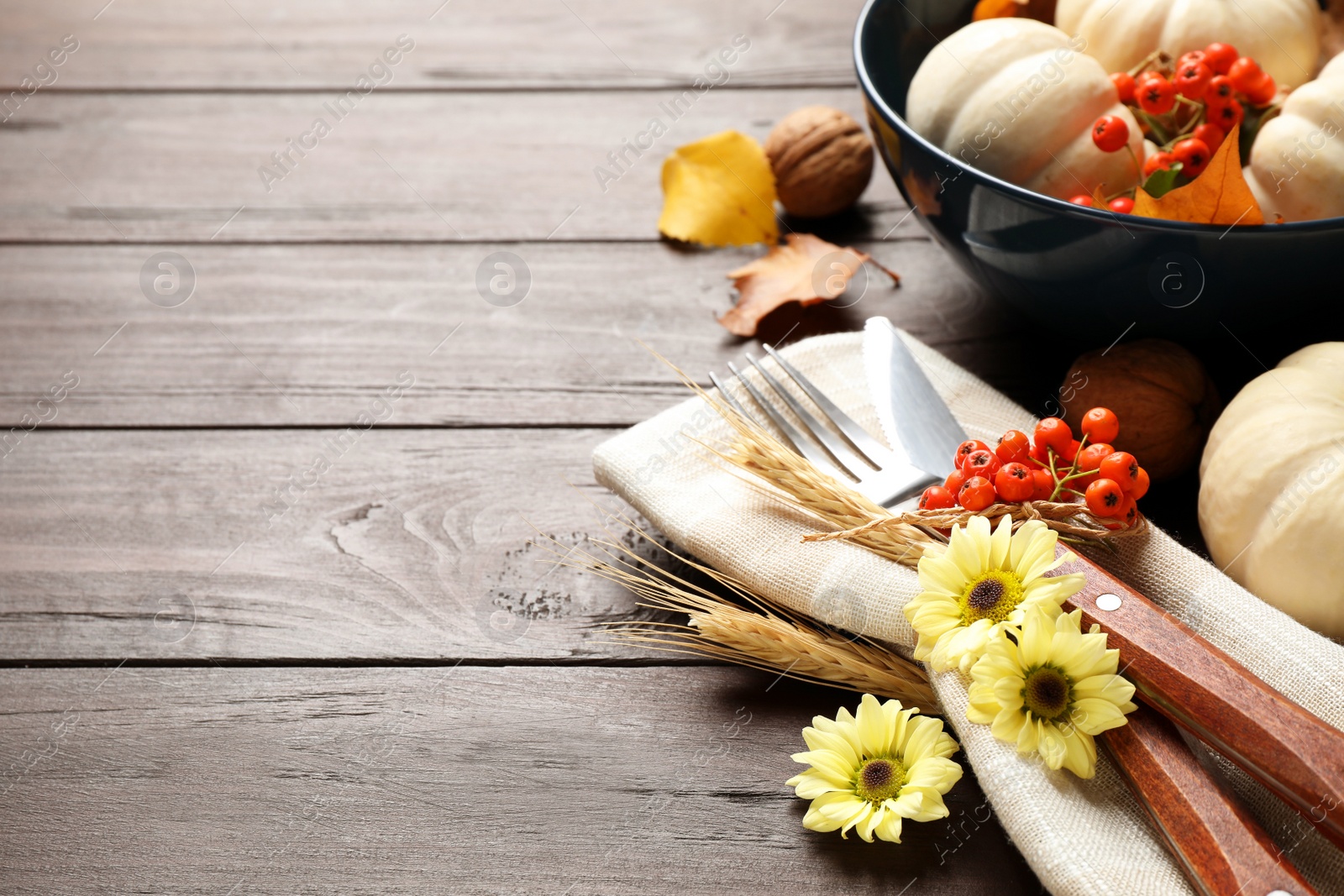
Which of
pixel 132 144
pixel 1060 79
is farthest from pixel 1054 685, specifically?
pixel 132 144

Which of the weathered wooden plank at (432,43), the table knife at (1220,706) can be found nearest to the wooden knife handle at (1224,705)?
the table knife at (1220,706)

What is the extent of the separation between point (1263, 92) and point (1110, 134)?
0.43ft

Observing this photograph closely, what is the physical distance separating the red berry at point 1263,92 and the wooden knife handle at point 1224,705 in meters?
0.41

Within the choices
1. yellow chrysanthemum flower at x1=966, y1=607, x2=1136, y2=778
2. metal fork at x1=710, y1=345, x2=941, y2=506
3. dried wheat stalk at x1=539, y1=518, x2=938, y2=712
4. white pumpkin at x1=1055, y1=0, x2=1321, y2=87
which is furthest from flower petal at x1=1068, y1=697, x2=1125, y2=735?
white pumpkin at x1=1055, y1=0, x2=1321, y2=87

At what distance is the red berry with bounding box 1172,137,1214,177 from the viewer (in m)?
0.75

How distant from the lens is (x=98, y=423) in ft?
3.11

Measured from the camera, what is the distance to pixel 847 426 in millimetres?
797

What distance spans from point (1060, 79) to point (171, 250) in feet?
2.89

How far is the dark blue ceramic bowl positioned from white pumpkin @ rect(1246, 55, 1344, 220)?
0.20 feet

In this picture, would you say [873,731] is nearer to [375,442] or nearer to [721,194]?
[375,442]

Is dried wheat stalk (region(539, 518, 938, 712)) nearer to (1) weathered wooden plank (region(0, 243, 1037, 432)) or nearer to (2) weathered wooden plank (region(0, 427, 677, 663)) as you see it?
(2) weathered wooden plank (region(0, 427, 677, 663))

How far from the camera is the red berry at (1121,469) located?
65 cm

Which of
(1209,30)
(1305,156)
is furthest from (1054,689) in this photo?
(1209,30)

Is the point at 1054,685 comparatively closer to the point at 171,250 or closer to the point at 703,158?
the point at 703,158
